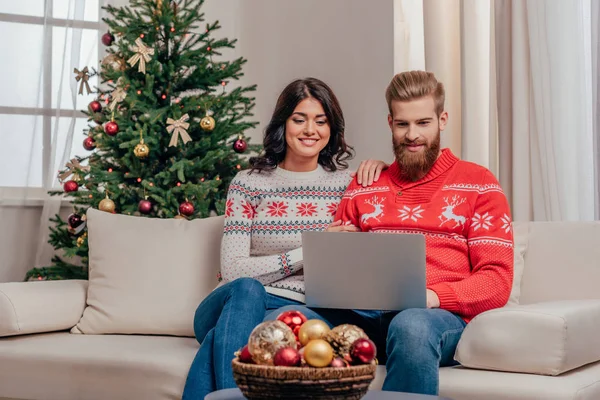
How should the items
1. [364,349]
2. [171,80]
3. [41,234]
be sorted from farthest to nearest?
[41,234]
[171,80]
[364,349]

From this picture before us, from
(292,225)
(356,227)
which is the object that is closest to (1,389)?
(292,225)

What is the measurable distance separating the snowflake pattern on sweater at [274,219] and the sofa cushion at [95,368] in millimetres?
292

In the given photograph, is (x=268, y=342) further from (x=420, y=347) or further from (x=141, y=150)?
(x=141, y=150)

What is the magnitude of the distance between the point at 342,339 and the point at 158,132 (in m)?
2.02

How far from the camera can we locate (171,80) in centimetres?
326

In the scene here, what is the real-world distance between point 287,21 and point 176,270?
7.05 ft

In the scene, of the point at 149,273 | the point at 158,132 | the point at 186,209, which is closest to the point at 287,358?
the point at 149,273

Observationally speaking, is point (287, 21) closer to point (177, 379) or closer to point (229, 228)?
point (229, 228)

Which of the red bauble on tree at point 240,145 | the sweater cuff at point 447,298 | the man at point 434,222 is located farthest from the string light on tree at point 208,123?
the sweater cuff at point 447,298

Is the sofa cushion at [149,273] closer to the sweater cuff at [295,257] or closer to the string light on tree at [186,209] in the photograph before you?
the string light on tree at [186,209]

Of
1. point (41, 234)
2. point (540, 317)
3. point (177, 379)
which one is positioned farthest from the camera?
point (41, 234)

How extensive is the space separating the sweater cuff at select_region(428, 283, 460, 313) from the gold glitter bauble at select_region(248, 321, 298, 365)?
0.80 m

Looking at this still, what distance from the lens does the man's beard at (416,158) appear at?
2.30 meters

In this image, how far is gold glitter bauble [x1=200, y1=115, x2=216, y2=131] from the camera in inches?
124
